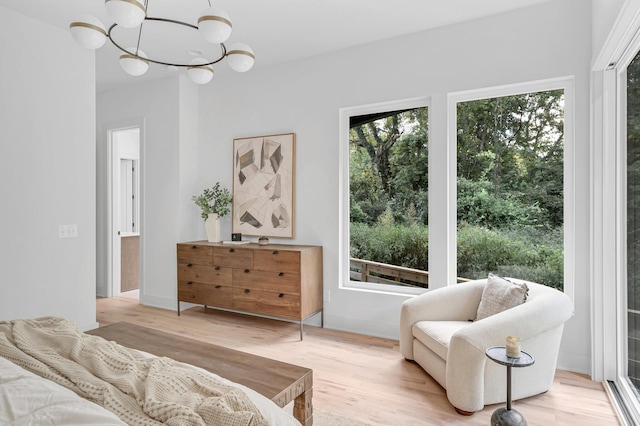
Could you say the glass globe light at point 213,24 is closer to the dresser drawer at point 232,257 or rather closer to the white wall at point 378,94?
the white wall at point 378,94

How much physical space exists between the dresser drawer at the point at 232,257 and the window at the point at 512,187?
192 centimetres

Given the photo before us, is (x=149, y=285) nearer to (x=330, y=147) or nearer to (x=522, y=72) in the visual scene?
(x=330, y=147)

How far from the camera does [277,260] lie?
3.50 m

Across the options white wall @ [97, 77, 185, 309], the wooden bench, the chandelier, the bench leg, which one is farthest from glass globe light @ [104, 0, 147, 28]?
white wall @ [97, 77, 185, 309]

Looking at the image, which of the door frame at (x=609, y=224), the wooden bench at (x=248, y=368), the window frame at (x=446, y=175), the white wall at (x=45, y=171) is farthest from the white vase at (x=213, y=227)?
the door frame at (x=609, y=224)

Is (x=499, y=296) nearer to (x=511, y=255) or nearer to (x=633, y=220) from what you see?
(x=511, y=255)

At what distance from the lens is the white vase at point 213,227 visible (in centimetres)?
418

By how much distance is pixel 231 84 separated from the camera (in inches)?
172

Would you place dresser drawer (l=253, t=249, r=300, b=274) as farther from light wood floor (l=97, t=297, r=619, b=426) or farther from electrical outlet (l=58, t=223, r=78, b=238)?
electrical outlet (l=58, t=223, r=78, b=238)

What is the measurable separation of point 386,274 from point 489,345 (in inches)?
61.4

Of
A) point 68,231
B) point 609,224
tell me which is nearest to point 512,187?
point 609,224

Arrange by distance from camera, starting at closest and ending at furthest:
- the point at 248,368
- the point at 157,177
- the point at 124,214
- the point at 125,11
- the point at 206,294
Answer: the point at 125,11
the point at 248,368
the point at 206,294
the point at 157,177
the point at 124,214

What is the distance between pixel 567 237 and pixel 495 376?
1.28 meters

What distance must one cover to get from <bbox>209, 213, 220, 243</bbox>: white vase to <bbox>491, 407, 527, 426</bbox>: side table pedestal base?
10.2 feet
